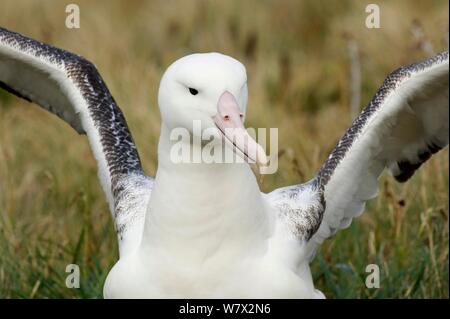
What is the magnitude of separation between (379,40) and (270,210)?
5.14 metres

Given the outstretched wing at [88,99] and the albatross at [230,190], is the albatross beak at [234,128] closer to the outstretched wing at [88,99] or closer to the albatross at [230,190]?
the albatross at [230,190]

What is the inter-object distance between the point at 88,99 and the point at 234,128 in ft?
5.33

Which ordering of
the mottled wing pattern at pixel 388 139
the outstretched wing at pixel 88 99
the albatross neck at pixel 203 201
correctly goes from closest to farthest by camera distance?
the albatross neck at pixel 203 201 < the mottled wing pattern at pixel 388 139 < the outstretched wing at pixel 88 99

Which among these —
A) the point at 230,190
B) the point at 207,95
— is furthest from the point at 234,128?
the point at 230,190

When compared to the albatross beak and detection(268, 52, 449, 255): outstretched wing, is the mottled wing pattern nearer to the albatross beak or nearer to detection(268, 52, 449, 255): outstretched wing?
detection(268, 52, 449, 255): outstretched wing

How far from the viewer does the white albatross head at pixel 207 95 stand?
4863 millimetres

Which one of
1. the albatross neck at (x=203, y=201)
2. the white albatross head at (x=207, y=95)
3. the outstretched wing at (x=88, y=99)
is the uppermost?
the outstretched wing at (x=88, y=99)

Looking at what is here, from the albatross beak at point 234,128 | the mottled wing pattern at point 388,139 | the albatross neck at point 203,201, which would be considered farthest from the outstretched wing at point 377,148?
the albatross beak at point 234,128

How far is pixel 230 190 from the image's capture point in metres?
5.19

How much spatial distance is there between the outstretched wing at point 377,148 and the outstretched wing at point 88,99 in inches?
29.9

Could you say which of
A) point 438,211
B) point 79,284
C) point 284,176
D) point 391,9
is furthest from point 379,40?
point 79,284

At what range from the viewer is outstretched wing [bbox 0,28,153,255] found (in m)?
6.04
